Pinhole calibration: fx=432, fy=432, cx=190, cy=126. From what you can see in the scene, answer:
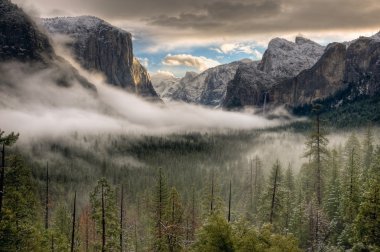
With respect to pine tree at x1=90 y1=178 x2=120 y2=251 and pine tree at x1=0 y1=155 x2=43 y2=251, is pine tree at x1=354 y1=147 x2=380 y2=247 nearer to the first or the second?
pine tree at x1=90 y1=178 x2=120 y2=251

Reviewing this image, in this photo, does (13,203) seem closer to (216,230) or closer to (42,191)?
(216,230)

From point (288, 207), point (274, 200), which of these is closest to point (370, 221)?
point (274, 200)

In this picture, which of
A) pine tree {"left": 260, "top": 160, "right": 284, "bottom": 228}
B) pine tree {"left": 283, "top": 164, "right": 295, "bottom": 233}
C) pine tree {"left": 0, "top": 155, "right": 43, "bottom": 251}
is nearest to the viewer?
pine tree {"left": 0, "top": 155, "right": 43, "bottom": 251}

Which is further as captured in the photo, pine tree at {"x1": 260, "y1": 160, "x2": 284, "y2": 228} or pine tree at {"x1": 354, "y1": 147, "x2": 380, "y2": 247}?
pine tree at {"x1": 260, "y1": 160, "x2": 284, "y2": 228}

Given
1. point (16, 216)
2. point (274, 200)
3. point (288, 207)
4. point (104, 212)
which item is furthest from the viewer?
point (288, 207)

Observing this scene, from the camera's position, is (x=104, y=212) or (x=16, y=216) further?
(x=104, y=212)

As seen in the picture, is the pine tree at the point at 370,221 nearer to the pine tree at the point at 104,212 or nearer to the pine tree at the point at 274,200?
Result: the pine tree at the point at 274,200

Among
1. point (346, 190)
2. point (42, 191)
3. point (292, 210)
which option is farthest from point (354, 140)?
point (42, 191)

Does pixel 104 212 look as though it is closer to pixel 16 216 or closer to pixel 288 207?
pixel 16 216

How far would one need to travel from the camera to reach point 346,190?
55.0 m

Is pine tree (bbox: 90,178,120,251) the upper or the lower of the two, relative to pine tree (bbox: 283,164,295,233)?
upper

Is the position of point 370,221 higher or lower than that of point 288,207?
higher

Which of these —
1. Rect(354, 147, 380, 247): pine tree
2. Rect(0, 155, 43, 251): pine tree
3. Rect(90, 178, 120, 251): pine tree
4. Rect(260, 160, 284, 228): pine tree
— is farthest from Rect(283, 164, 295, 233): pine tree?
Rect(0, 155, 43, 251): pine tree

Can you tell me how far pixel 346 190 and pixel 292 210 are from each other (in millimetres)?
21000
